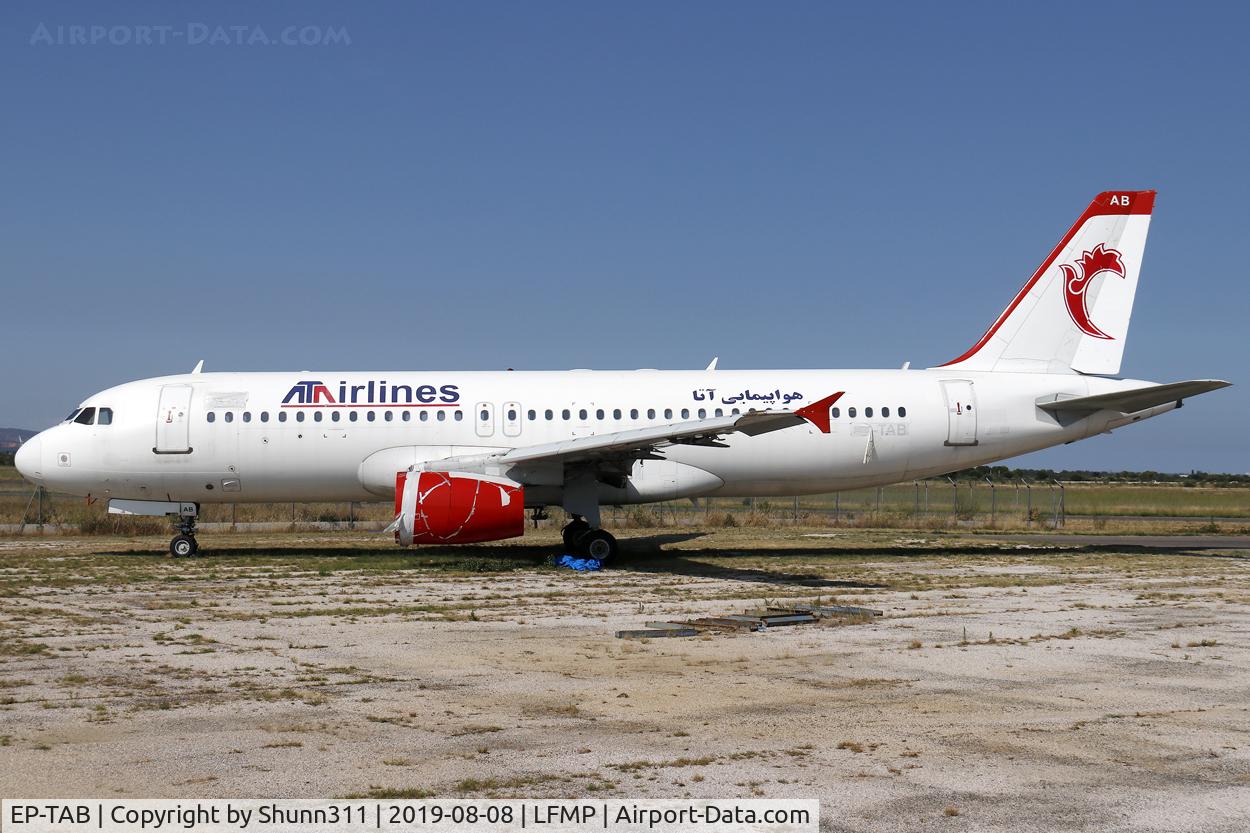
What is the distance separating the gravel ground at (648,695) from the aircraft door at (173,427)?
4620mm

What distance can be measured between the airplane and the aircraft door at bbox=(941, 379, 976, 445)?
30mm

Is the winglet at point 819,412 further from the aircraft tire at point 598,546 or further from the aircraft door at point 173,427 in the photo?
the aircraft door at point 173,427

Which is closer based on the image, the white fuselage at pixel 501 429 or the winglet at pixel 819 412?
the winglet at pixel 819 412

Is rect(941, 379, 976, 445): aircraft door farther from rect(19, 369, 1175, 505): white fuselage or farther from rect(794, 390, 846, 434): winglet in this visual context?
rect(794, 390, 846, 434): winglet

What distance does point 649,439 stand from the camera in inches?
797

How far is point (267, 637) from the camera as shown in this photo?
1357 centimetres

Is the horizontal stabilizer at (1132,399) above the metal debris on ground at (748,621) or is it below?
above

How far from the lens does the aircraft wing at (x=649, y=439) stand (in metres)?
18.6

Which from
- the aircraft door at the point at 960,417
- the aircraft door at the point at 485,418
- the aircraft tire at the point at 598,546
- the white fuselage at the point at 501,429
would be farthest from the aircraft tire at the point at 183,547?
the aircraft door at the point at 960,417

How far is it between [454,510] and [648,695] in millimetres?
11119

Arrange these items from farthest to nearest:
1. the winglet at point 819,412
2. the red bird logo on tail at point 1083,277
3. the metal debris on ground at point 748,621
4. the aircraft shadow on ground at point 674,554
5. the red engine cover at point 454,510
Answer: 1. the red bird logo on tail at point 1083,277
2. the aircraft shadow on ground at point 674,554
3. the red engine cover at point 454,510
4. the winglet at point 819,412
5. the metal debris on ground at point 748,621

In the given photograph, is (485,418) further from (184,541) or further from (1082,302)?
(1082,302)

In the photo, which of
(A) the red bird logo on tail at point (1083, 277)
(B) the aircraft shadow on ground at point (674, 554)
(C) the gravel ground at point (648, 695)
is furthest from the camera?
(A) the red bird logo on tail at point (1083, 277)

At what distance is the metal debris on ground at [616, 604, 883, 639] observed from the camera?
13.6 metres
